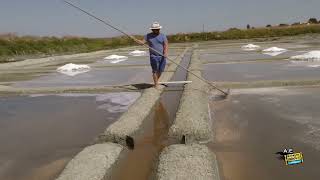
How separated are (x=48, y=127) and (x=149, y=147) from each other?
209 cm

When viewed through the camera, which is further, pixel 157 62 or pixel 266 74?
pixel 266 74

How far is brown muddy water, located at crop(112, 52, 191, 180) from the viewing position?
12.9ft

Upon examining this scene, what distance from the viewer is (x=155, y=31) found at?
7992 millimetres

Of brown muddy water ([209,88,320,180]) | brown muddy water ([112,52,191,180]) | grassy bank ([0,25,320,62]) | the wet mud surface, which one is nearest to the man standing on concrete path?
brown muddy water ([112,52,191,180])

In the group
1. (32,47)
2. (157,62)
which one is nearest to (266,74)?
(157,62)

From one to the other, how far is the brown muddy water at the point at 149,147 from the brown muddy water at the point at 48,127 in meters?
0.62

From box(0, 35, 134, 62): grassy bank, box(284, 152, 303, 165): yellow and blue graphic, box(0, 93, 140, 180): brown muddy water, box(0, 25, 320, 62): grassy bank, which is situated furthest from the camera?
box(0, 25, 320, 62): grassy bank

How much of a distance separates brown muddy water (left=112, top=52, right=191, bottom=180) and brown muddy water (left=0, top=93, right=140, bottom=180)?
622mm

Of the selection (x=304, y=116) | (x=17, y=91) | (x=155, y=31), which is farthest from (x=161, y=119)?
(x=17, y=91)

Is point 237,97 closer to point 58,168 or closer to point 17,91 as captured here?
point 58,168

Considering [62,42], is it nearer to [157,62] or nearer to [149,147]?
[157,62]

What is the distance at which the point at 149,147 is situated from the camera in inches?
185

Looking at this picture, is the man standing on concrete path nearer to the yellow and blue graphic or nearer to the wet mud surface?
the wet mud surface

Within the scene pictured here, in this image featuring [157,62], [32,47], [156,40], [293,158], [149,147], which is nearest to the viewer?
[293,158]
